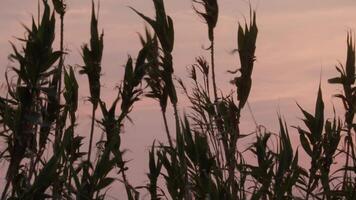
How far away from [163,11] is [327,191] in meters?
2.47

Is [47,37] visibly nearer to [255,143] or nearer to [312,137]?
[255,143]

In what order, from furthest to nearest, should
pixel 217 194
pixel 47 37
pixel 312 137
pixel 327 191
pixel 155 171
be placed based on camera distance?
pixel 155 171 → pixel 312 137 → pixel 327 191 → pixel 47 37 → pixel 217 194

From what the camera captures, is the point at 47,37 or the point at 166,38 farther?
the point at 166,38

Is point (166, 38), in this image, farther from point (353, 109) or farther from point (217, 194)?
point (353, 109)

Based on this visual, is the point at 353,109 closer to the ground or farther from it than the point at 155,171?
farther from it

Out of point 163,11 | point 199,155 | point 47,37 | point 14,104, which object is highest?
point 163,11

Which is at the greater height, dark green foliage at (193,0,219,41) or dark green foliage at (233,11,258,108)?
dark green foliage at (193,0,219,41)

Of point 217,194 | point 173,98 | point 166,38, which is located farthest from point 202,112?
point 217,194

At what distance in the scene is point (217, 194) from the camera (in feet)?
16.5

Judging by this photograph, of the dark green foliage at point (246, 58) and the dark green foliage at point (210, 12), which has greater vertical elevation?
the dark green foliage at point (210, 12)

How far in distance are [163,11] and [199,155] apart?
5.29 ft

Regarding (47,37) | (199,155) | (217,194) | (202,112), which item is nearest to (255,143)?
(202,112)

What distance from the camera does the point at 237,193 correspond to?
20.7 ft

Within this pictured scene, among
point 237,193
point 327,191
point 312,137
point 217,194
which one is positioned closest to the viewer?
point 217,194
